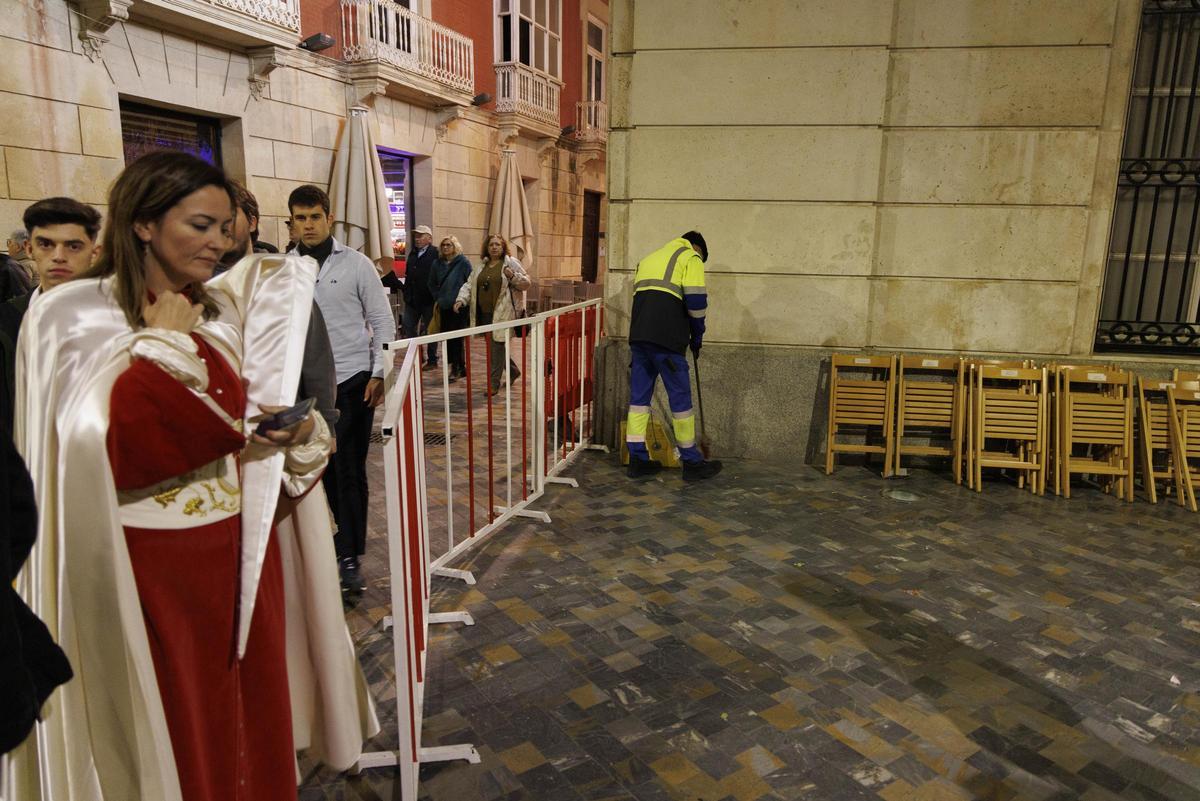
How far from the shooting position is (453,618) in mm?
3621

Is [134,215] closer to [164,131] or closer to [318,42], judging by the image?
[164,131]

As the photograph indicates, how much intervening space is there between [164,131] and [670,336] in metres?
8.19

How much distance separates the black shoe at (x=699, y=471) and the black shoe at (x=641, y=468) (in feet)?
0.94

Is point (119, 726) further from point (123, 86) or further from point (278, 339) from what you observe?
point (123, 86)

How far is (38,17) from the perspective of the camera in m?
7.83

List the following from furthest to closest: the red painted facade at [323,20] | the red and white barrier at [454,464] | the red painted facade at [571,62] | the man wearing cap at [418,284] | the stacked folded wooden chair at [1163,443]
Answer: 1. the red painted facade at [571,62]
2. the red painted facade at [323,20]
3. the man wearing cap at [418,284]
4. the stacked folded wooden chair at [1163,443]
5. the red and white barrier at [454,464]

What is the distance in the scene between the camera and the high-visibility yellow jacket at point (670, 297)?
570cm

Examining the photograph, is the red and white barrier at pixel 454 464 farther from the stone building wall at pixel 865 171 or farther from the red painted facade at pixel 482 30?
the red painted facade at pixel 482 30

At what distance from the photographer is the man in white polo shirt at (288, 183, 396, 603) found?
3.69 m

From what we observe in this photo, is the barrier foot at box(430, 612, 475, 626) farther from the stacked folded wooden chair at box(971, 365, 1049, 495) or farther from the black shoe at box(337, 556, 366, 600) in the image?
the stacked folded wooden chair at box(971, 365, 1049, 495)

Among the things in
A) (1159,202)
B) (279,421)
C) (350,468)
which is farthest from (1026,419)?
(279,421)

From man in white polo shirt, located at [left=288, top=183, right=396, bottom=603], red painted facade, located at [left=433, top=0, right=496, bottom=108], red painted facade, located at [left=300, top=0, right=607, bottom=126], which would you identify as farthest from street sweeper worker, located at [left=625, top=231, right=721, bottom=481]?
red painted facade, located at [left=433, top=0, right=496, bottom=108]

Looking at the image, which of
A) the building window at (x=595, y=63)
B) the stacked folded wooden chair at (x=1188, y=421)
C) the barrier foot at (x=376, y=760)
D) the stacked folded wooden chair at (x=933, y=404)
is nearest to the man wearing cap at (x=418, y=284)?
the stacked folded wooden chair at (x=933, y=404)

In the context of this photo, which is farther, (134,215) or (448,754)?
(448,754)
